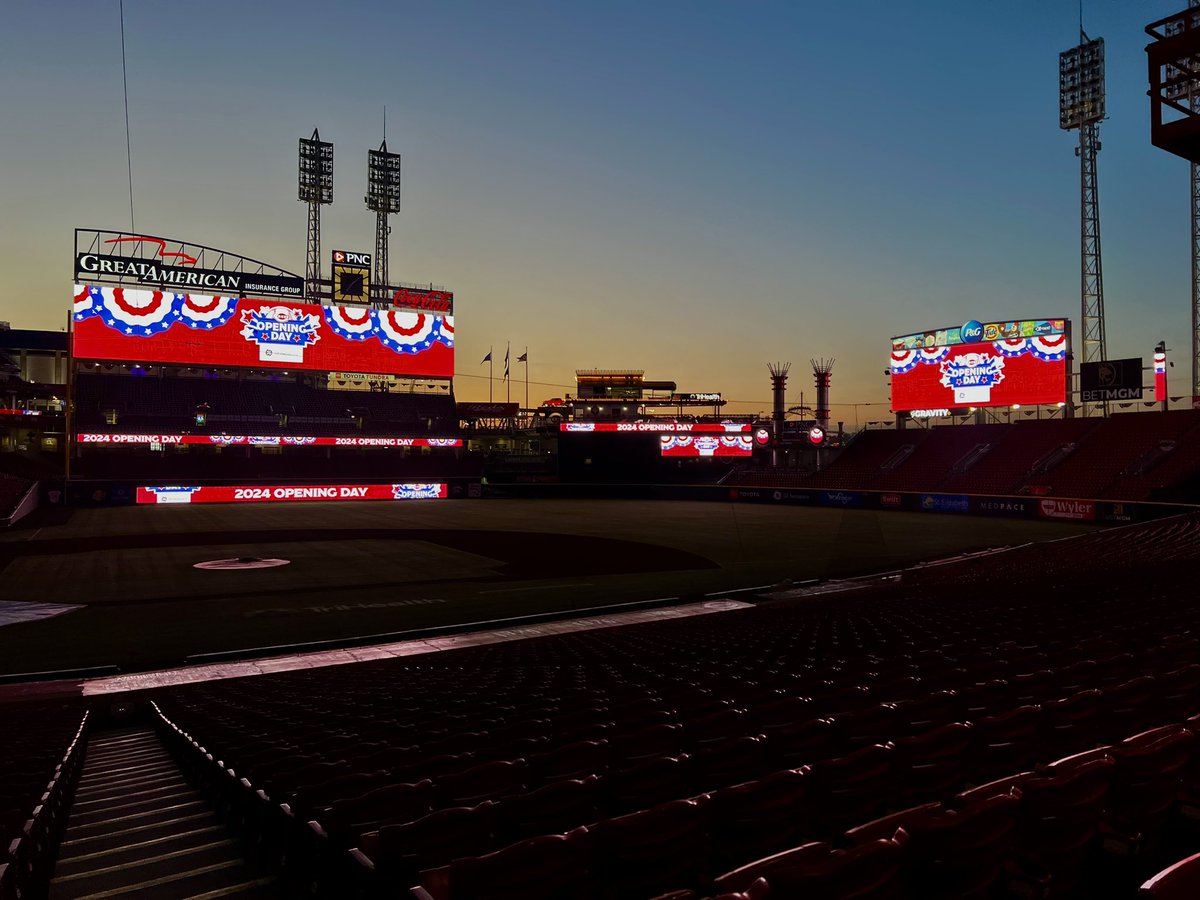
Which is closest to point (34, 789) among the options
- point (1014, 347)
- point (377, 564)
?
point (377, 564)

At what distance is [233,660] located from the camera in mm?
16094

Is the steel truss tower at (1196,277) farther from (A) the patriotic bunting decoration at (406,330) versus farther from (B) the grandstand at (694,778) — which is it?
(A) the patriotic bunting decoration at (406,330)

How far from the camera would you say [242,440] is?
63188 millimetres

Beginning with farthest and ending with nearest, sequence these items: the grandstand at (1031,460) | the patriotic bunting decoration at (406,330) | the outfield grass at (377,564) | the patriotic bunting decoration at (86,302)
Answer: the patriotic bunting decoration at (406,330) < the patriotic bunting decoration at (86,302) < the grandstand at (1031,460) < the outfield grass at (377,564)

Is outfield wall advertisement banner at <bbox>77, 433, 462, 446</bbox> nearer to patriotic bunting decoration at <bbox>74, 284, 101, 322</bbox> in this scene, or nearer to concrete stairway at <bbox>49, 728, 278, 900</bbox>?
patriotic bunting decoration at <bbox>74, 284, 101, 322</bbox>

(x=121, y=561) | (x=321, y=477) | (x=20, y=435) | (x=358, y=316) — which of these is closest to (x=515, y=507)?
(x=321, y=477)

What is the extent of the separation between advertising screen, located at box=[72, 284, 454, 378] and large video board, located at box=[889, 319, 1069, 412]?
131 feet

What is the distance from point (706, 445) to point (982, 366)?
27.0 m

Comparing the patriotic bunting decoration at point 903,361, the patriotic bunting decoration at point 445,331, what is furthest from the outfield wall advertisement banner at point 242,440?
the patriotic bunting decoration at point 903,361

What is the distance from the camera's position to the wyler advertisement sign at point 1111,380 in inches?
1887

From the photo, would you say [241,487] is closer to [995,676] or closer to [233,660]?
[233,660]

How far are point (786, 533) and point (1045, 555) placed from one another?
625 inches

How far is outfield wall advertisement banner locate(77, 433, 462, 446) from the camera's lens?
5925cm

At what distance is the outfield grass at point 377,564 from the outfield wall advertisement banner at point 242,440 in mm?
9009
